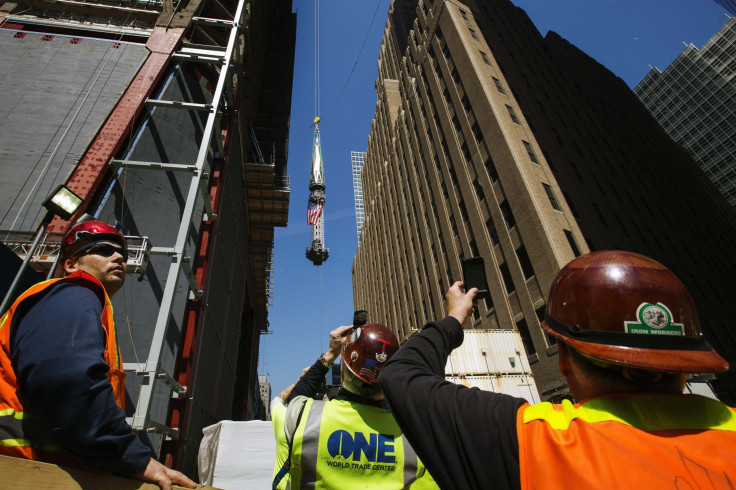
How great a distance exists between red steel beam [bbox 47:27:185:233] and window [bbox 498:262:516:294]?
2192 cm

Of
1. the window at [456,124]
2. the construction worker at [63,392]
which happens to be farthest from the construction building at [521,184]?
the construction worker at [63,392]

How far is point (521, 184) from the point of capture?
77.9 feet

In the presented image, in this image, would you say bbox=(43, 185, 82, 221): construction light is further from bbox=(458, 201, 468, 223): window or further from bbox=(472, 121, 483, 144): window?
bbox=(472, 121, 483, 144): window

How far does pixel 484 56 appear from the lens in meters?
32.8

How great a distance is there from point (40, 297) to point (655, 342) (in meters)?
2.66

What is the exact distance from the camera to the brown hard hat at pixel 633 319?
116cm

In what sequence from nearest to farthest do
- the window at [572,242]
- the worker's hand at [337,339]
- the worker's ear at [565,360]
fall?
the worker's ear at [565,360], the worker's hand at [337,339], the window at [572,242]

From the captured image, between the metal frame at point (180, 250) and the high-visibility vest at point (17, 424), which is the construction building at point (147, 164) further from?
the high-visibility vest at point (17, 424)

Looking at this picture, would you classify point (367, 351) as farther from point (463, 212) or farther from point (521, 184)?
point (463, 212)

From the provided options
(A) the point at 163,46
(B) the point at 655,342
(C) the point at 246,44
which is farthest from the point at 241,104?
(B) the point at 655,342

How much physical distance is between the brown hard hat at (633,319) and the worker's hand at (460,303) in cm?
46

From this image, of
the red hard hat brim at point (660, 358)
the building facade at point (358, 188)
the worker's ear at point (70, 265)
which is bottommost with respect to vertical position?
the red hard hat brim at point (660, 358)

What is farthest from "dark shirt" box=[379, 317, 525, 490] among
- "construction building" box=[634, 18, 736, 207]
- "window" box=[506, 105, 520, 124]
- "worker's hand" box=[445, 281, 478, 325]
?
"construction building" box=[634, 18, 736, 207]

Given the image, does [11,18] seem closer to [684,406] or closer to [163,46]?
[163,46]
